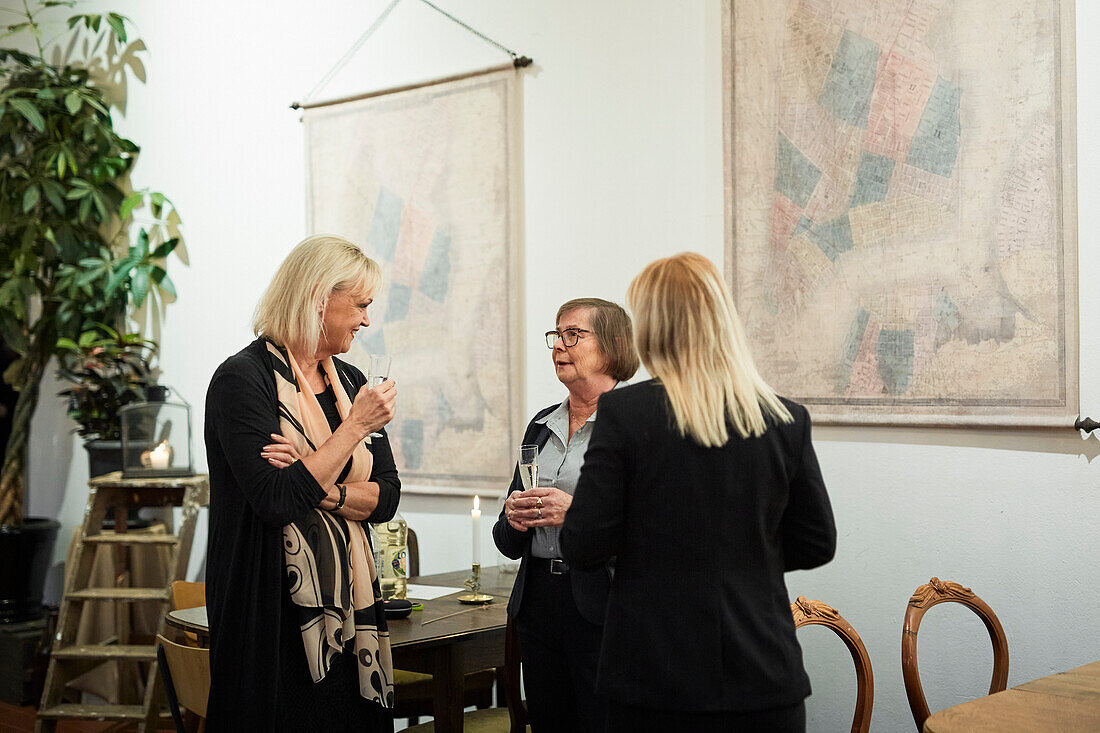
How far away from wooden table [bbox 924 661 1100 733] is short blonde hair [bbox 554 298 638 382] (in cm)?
109

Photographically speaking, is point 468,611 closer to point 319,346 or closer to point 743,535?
point 319,346

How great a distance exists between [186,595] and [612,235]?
1897 millimetres

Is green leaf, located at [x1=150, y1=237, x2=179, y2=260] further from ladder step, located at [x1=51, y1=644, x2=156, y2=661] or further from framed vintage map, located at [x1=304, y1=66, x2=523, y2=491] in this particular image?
ladder step, located at [x1=51, y1=644, x2=156, y2=661]

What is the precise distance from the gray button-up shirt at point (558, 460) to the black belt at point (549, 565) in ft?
0.04

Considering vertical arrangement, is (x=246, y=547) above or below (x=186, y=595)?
above

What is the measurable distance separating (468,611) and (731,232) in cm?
144

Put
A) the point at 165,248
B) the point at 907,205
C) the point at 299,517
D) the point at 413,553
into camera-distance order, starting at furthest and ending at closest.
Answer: the point at 165,248, the point at 413,553, the point at 907,205, the point at 299,517

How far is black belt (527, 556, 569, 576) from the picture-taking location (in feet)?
7.59

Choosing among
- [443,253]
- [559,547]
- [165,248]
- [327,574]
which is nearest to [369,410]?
[327,574]

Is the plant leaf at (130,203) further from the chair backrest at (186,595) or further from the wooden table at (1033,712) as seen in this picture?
the wooden table at (1033,712)

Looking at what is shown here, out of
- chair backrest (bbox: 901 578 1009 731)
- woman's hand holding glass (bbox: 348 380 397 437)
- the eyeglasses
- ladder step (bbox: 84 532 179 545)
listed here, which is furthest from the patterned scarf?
ladder step (bbox: 84 532 179 545)

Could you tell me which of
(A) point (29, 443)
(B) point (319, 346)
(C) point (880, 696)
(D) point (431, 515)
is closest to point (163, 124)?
(A) point (29, 443)

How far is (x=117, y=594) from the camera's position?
4293mm

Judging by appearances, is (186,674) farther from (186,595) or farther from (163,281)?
(163,281)
